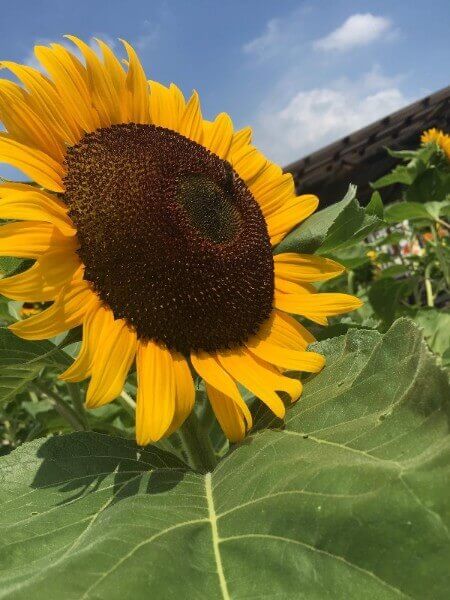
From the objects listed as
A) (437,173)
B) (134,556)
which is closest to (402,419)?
(134,556)

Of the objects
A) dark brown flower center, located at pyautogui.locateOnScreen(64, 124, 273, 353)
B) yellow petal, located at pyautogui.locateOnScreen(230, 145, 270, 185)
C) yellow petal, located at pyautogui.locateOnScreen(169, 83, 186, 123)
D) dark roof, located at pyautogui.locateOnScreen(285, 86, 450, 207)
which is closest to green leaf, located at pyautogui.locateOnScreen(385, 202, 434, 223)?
dark roof, located at pyautogui.locateOnScreen(285, 86, 450, 207)

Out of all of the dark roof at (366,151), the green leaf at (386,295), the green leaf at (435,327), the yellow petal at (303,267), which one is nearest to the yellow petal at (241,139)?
the yellow petal at (303,267)

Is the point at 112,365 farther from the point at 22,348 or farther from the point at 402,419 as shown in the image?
the point at 402,419

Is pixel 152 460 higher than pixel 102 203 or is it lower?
lower

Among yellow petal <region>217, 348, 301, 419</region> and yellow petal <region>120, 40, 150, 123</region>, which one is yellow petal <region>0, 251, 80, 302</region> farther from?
yellow petal <region>120, 40, 150, 123</region>

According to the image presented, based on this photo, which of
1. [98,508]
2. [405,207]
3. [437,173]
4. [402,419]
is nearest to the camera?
[402,419]
